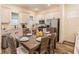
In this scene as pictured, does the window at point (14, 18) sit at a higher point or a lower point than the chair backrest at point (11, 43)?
higher

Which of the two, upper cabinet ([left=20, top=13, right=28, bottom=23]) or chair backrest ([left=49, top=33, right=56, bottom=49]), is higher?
upper cabinet ([left=20, top=13, right=28, bottom=23])

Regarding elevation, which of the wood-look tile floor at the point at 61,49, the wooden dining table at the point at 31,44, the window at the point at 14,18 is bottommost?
the wood-look tile floor at the point at 61,49

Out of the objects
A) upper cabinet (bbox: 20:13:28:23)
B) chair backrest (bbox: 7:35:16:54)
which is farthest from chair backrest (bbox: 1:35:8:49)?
upper cabinet (bbox: 20:13:28:23)

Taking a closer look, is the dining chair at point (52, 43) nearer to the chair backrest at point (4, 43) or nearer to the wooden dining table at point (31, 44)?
the wooden dining table at point (31, 44)

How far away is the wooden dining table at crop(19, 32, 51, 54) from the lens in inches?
52.1

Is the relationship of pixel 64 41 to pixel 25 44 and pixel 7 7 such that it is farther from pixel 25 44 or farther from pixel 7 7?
pixel 7 7

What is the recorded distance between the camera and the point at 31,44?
1.33 meters

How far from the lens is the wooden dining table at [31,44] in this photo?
1.32 m

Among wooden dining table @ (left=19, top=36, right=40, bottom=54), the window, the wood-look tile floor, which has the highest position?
the window

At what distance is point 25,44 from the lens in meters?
1.34

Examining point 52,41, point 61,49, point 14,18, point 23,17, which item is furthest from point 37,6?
point 61,49

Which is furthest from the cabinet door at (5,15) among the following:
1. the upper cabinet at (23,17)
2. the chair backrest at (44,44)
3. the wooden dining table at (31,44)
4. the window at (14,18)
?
the chair backrest at (44,44)

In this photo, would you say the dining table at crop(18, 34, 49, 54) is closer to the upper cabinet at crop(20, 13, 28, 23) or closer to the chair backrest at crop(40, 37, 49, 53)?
the chair backrest at crop(40, 37, 49, 53)
